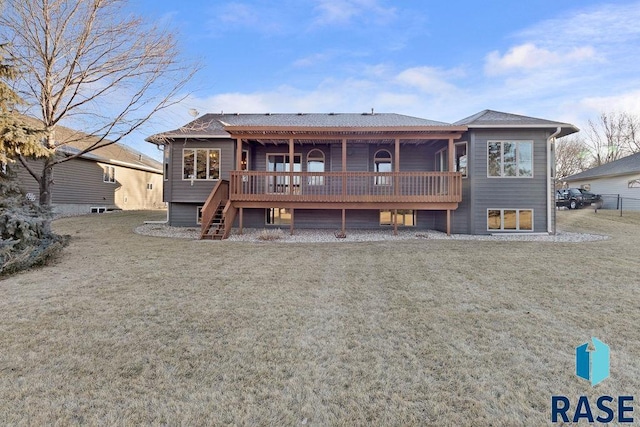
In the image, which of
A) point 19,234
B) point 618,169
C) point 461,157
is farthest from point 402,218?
point 618,169

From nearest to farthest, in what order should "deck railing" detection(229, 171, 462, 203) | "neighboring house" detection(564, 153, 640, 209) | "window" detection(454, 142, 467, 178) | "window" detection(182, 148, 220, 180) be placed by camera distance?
"deck railing" detection(229, 171, 462, 203), "window" detection(454, 142, 467, 178), "window" detection(182, 148, 220, 180), "neighboring house" detection(564, 153, 640, 209)

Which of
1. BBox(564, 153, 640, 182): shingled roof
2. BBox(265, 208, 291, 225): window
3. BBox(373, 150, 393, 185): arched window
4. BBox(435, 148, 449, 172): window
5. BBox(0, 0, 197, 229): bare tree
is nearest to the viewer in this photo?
BBox(0, 0, 197, 229): bare tree

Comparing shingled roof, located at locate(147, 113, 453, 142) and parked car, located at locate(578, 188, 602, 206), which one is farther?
parked car, located at locate(578, 188, 602, 206)

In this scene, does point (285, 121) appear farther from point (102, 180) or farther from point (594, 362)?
point (102, 180)

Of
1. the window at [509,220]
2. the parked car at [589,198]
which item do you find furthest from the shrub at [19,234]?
the parked car at [589,198]

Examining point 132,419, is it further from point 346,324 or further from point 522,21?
point 522,21

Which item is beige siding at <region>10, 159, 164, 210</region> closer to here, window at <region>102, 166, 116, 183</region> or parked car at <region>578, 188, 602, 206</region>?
window at <region>102, 166, 116, 183</region>

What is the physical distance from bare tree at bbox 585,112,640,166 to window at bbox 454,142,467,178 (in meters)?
39.3

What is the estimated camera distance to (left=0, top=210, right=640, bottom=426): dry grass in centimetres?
228

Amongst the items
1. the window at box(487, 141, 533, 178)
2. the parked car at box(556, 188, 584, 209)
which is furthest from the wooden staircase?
the parked car at box(556, 188, 584, 209)

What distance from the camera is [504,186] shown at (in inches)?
456

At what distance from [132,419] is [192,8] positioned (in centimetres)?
1254

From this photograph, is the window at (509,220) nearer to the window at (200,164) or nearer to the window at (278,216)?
the window at (278,216)

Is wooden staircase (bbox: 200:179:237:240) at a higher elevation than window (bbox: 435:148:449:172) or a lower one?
lower
